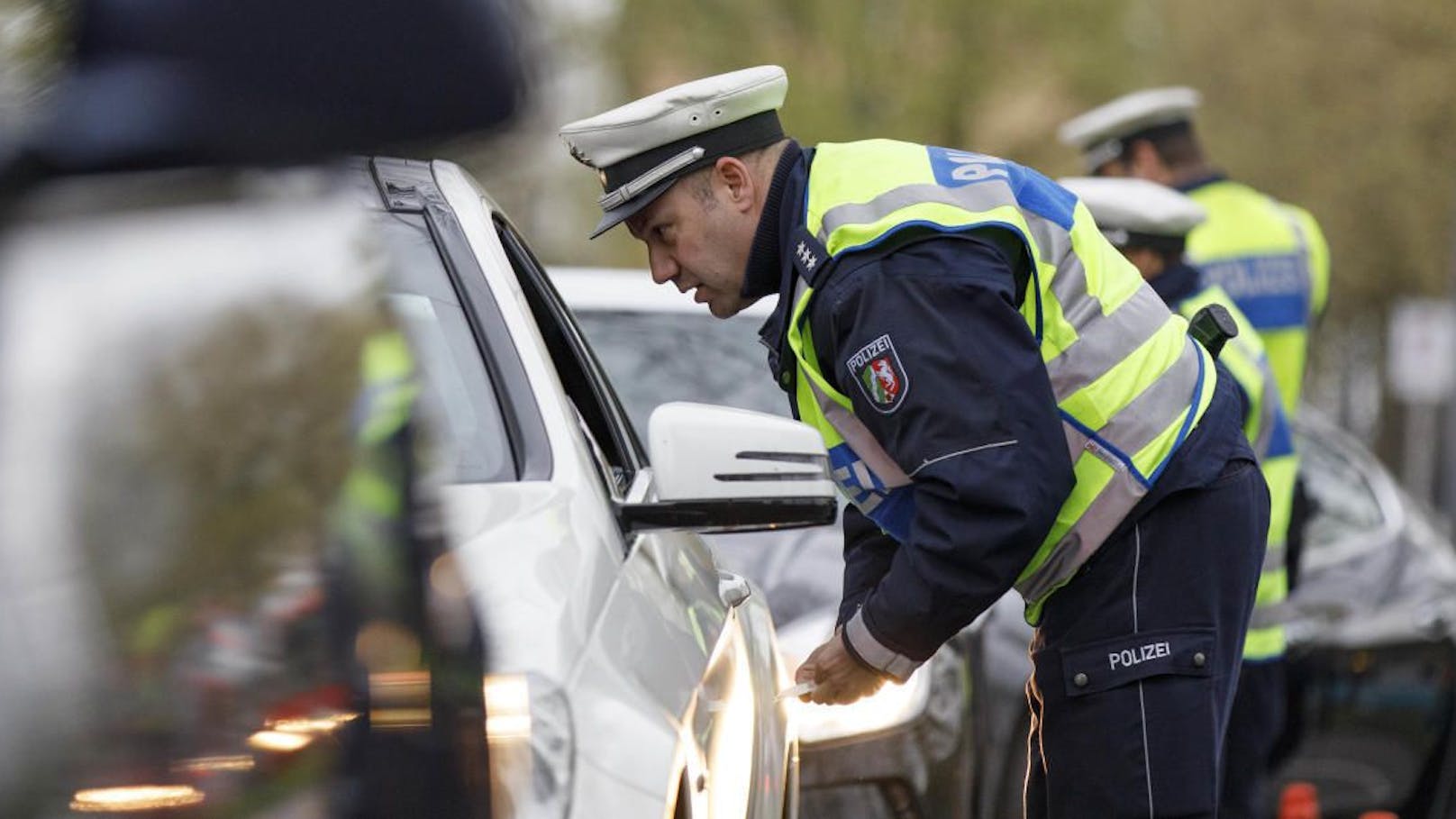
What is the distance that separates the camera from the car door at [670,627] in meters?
2.40

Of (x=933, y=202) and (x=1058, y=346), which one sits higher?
(x=933, y=202)

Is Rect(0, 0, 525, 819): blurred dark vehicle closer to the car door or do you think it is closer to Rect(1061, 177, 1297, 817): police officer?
the car door

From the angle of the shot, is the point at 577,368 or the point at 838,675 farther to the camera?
the point at 577,368

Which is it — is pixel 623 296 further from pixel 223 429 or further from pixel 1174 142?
pixel 223 429

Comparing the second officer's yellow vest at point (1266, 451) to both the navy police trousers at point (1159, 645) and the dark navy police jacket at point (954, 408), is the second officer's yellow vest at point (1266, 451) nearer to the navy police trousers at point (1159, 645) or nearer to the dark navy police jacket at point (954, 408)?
the navy police trousers at point (1159, 645)

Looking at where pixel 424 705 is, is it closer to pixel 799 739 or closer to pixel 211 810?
pixel 211 810

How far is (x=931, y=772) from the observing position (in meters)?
4.45

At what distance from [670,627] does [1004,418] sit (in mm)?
566

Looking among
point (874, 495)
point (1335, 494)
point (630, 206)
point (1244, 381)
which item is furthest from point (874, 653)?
point (1335, 494)

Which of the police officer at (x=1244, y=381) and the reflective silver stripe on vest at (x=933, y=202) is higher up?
the reflective silver stripe on vest at (x=933, y=202)

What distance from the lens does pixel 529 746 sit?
6.67 feet

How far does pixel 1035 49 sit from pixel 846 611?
79.1 ft

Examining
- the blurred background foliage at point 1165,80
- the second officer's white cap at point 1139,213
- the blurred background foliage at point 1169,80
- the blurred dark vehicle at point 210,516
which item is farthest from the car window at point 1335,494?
the blurred background foliage at point 1169,80

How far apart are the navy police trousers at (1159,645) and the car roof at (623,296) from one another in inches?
86.5
